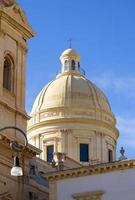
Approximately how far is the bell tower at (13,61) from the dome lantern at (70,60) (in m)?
19.9

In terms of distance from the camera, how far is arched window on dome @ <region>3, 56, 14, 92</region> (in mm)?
39938

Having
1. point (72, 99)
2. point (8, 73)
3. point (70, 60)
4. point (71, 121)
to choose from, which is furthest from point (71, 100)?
point (8, 73)

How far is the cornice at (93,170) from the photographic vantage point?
34656 mm

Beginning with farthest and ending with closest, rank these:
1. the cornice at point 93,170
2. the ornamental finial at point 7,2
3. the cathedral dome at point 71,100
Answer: the cathedral dome at point 71,100
the ornamental finial at point 7,2
the cornice at point 93,170

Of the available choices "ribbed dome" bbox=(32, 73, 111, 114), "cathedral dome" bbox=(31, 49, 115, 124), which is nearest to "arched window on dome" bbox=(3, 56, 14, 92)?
"cathedral dome" bbox=(31, 49, 115, 124)

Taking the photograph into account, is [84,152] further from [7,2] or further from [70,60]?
[7,2]

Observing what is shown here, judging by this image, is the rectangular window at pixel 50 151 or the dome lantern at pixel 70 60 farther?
the dome lantern at pixel 70 60

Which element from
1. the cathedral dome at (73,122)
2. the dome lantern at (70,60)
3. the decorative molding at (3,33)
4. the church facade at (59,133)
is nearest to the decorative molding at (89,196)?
the church facade at (59,133)

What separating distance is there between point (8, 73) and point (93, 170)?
30.2 feet

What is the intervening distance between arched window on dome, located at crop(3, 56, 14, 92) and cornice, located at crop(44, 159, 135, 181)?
22.2 ft

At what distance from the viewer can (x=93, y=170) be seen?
35.6 meters

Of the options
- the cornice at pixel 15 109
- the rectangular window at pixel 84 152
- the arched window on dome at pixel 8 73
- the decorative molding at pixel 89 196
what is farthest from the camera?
the rectangular window at pixel 84 152

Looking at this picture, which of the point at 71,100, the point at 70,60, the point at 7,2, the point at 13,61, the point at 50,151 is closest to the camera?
the point at 13,61

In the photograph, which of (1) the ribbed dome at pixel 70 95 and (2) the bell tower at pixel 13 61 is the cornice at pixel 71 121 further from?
(2) the bell tower at pixel 13 61
